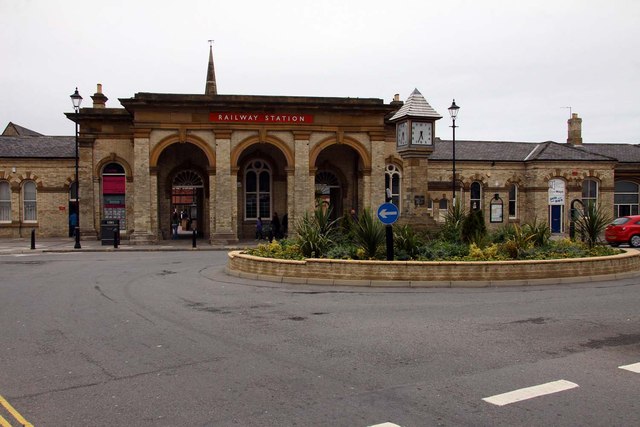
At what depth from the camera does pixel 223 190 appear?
29281 millimetres

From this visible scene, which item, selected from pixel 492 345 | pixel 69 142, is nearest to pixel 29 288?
pixel 492 345

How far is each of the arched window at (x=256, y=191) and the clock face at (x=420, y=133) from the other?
16.3 metres

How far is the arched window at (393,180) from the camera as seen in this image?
3303 cm

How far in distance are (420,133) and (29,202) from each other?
1025 inches

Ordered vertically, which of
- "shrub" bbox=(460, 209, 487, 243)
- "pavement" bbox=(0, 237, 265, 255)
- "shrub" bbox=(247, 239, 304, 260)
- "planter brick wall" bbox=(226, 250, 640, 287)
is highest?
"shrub" bbox=(460, 209, 487, 243)

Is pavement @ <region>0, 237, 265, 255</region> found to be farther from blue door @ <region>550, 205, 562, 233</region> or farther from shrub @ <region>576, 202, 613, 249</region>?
blue door @ <region>550, 205, 562, 233</region>

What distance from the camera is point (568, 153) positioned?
38562 millimetres

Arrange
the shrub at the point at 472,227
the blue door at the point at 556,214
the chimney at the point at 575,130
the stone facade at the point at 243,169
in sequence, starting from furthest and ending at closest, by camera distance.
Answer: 1. the chimney at the point at 575,130
2. the blue door at the point at 556,214
3. the stone facade at the point at 243,169
4. the shrub at the point at 472,227

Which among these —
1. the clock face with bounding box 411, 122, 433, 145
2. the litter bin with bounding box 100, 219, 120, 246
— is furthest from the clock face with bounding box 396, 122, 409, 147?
the litter bin with bounding box 100, 219, 120, 246

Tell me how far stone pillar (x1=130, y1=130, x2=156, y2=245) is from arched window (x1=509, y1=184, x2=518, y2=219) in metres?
22.7

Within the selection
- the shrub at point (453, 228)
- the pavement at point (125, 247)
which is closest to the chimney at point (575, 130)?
the pavement at point (125, 247)

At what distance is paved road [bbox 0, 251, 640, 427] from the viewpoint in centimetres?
530

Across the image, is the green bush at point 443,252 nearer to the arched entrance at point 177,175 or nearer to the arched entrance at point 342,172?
the arched entrance at point 342,172

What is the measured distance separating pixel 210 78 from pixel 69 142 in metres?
9.73
